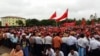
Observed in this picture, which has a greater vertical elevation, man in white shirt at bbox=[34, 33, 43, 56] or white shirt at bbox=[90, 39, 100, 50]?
white shirt at bbox=[90, 39, 100, 50]

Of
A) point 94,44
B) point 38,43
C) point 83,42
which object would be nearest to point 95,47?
point 94,44

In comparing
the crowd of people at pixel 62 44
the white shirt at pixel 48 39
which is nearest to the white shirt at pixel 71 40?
the crowd of people at pixel 62 44

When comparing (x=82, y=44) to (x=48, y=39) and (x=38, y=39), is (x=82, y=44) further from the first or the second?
(x=38, y=39)

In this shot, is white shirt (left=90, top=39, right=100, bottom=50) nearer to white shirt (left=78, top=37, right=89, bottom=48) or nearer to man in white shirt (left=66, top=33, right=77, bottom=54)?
white shirt (left=78, top=37, right=89, bottom=48)

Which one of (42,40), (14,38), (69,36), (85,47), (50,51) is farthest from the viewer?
(14,38)

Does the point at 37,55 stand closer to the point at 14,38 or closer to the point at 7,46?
the point at 14,38

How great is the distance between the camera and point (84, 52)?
13664 mm

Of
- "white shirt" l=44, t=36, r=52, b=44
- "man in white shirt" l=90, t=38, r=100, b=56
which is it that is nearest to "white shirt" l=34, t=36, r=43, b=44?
"white shirt" l=44, t=36, r=52, b=44

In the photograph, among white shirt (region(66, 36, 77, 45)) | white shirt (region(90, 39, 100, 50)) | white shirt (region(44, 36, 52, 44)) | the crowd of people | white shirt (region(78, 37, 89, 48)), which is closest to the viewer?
the crowd of people

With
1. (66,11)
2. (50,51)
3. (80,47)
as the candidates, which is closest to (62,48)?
(80,47)

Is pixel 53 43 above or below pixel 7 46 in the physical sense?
above

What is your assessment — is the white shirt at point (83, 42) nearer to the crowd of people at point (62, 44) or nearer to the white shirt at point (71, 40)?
the crowd of people at point (62, 44)

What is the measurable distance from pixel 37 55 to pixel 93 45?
4.77m

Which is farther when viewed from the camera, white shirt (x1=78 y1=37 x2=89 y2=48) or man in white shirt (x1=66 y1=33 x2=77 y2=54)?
man in white shirt (x1=66 y1=33 x2=77 y2=54)
